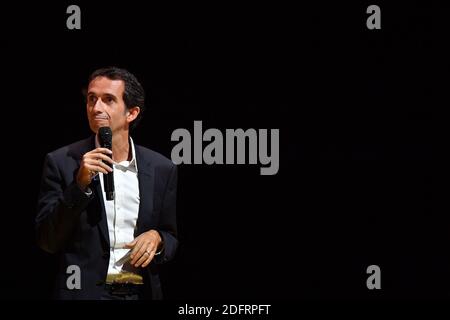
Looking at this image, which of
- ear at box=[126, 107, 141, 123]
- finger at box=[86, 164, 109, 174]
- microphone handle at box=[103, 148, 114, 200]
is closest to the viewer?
finger at box=[86, 164, 109, 174]

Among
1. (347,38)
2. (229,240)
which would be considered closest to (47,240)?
(229,240)

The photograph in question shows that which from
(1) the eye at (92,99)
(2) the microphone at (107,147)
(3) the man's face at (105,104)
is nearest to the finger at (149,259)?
(2) the microphone at (107,147)

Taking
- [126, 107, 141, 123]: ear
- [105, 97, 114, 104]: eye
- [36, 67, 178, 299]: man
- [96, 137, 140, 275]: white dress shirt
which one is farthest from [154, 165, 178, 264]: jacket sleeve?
[105, 97, 114, 104]: eye

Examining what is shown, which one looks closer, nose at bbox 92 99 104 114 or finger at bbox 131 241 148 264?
finger at bbox 131 241 148 264

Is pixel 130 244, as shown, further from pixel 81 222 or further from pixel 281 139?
pixel 281 139

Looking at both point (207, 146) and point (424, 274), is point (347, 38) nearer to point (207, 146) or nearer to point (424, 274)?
point (207, 146)

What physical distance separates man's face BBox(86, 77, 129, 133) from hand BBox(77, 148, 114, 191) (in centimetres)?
26

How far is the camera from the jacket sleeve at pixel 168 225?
9.07 ft

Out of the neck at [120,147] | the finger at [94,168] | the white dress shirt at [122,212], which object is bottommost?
the white dress shirt at [122,212]

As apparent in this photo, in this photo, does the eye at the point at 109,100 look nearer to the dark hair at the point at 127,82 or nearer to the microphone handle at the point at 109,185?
the dark hair at the point at 127,82

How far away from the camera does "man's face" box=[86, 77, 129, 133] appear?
2.77m

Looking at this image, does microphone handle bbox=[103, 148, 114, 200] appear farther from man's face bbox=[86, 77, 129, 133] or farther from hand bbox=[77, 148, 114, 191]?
man's face bbox=[86, 77, 129, 133]

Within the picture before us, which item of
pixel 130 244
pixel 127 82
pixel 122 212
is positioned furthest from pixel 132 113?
pixel 130 244

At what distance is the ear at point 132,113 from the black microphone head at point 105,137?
20 cm
